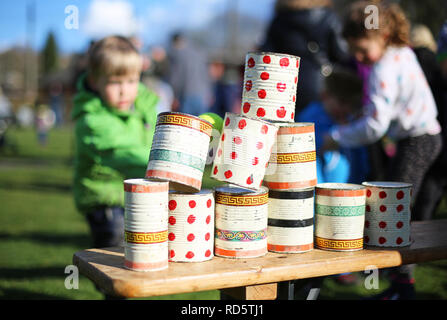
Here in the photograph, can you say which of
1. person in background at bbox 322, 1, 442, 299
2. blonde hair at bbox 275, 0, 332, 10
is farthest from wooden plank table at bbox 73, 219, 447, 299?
blonde hair at bbox 275, 0, 332, 10

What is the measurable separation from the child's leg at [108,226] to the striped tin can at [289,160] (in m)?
1.48

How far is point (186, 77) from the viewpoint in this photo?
340 inches

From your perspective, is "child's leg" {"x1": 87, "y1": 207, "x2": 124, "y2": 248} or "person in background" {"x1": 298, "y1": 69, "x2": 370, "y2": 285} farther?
"person in background" {"x1": 298, "y1": 69, "x2": 370, "y2": 285}

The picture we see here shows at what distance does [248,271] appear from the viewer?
5.85 ft

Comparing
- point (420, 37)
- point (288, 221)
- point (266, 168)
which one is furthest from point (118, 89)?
point (420, 37)

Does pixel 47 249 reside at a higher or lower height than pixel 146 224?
lower

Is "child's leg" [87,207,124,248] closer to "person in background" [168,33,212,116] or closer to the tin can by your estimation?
the tin can

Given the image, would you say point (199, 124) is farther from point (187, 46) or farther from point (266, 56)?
point (187, 46)

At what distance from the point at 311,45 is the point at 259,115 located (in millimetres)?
2804

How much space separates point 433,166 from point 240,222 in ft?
5.74

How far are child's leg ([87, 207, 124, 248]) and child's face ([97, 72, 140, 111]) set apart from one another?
0.65m

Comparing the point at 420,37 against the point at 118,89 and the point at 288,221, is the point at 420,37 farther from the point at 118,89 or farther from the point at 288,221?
the point at 288,221

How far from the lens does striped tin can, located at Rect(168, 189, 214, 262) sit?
1844 millimetres

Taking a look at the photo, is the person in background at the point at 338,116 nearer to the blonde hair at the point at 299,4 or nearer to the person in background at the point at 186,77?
the blonde hair at the point at 299,4
